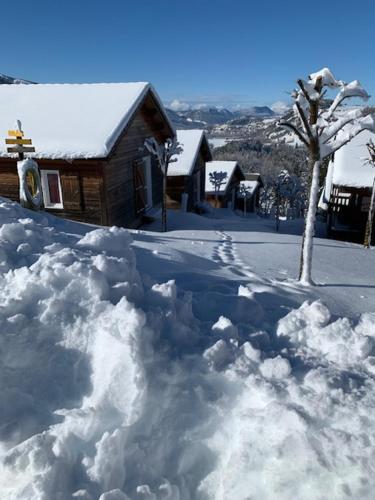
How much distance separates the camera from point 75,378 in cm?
274

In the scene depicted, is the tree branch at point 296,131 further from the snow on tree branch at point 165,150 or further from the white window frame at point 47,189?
the white window frame at point 47,189

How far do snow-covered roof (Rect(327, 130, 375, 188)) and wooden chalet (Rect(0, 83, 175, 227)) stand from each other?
8.54m

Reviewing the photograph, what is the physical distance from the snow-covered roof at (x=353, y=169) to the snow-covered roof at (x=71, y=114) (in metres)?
8.67

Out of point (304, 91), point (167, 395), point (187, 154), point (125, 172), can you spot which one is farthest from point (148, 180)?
point (167, 395)

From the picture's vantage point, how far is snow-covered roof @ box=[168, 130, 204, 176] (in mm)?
17891

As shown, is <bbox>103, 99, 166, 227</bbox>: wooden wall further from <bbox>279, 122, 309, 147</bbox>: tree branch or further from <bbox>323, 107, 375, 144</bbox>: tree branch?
<bbox>323, 107, 375, 144</bbox>: tree branch

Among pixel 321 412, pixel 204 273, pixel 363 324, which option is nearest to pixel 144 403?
pixel 321 412

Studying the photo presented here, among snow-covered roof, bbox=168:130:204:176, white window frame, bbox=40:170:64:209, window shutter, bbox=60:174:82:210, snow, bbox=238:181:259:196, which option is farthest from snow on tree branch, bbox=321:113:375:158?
snow, bbox=238:181:259:196

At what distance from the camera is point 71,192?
34.3 ft

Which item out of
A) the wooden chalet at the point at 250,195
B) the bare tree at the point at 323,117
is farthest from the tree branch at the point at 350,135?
the wooden chalet at the point at 250,195

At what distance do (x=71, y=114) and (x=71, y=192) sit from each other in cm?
260

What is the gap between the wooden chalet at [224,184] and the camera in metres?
27.8

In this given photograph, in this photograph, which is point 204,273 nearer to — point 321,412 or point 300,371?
point 300,371

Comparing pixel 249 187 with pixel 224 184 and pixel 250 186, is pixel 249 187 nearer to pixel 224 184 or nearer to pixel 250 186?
pixel 250 186
